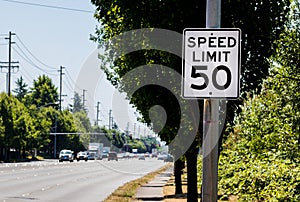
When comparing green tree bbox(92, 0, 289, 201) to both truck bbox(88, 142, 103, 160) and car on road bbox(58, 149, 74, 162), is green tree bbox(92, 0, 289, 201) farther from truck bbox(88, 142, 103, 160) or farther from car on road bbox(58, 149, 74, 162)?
truck bbox(88, 142, 103, 160)

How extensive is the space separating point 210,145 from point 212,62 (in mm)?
876

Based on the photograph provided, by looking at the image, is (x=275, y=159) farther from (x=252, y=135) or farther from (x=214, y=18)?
(x=214, y=18)

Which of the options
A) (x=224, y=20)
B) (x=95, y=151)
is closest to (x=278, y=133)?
(x=224, y=20)

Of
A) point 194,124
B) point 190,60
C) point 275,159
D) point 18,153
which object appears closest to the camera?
point 190,60

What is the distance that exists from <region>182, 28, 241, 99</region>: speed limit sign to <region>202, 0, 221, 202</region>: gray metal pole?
6.8 inches

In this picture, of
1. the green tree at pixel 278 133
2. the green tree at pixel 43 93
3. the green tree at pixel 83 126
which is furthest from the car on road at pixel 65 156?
the green tree at pixel 278 133

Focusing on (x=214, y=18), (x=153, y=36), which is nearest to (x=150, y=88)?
(x=153, y=36)

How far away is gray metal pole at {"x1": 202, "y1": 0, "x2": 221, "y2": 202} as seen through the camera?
7027 millimetres

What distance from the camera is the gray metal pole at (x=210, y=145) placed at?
7.03m

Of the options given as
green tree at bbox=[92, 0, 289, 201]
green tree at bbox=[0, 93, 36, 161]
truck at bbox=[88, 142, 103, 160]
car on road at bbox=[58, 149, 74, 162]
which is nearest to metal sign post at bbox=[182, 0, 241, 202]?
green tree at bbox=[92, 0, 289, 201]

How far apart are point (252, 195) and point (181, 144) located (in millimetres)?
2476

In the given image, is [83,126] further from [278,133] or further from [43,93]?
[278,133]

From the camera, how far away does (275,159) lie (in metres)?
16.3

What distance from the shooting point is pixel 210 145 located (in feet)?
23.1
